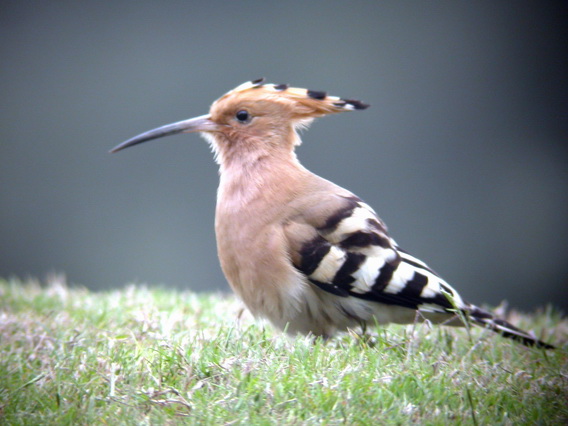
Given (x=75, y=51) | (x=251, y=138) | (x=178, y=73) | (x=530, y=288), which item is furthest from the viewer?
(x=75, y=51)

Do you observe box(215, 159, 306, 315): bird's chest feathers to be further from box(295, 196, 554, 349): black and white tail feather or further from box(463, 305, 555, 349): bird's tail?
box(463, 305, 555, 349): bird's tail

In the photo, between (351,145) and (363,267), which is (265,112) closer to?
(363,267)

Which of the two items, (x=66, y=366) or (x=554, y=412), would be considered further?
(x=66, y=366)

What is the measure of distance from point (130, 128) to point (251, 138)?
424 centimetres

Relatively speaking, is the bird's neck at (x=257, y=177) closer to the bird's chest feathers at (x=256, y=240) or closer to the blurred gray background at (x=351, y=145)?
the bird's chest feathers at (x=256, y=240)

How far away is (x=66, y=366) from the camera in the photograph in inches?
87.0

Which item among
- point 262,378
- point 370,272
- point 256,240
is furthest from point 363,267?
point 262,378

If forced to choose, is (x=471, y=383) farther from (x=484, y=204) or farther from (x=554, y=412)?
(x=484, y=204)

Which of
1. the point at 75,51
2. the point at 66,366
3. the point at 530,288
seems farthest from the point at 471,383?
the point at 75,51

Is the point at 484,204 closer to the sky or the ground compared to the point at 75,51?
closer to the ground

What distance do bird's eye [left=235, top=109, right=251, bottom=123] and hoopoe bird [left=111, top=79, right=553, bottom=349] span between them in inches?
5.6

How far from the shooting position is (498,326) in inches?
100

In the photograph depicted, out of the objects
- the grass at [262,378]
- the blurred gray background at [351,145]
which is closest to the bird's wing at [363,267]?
the grass at [262,378]

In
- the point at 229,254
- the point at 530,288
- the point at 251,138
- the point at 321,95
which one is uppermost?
the point at 321,95
